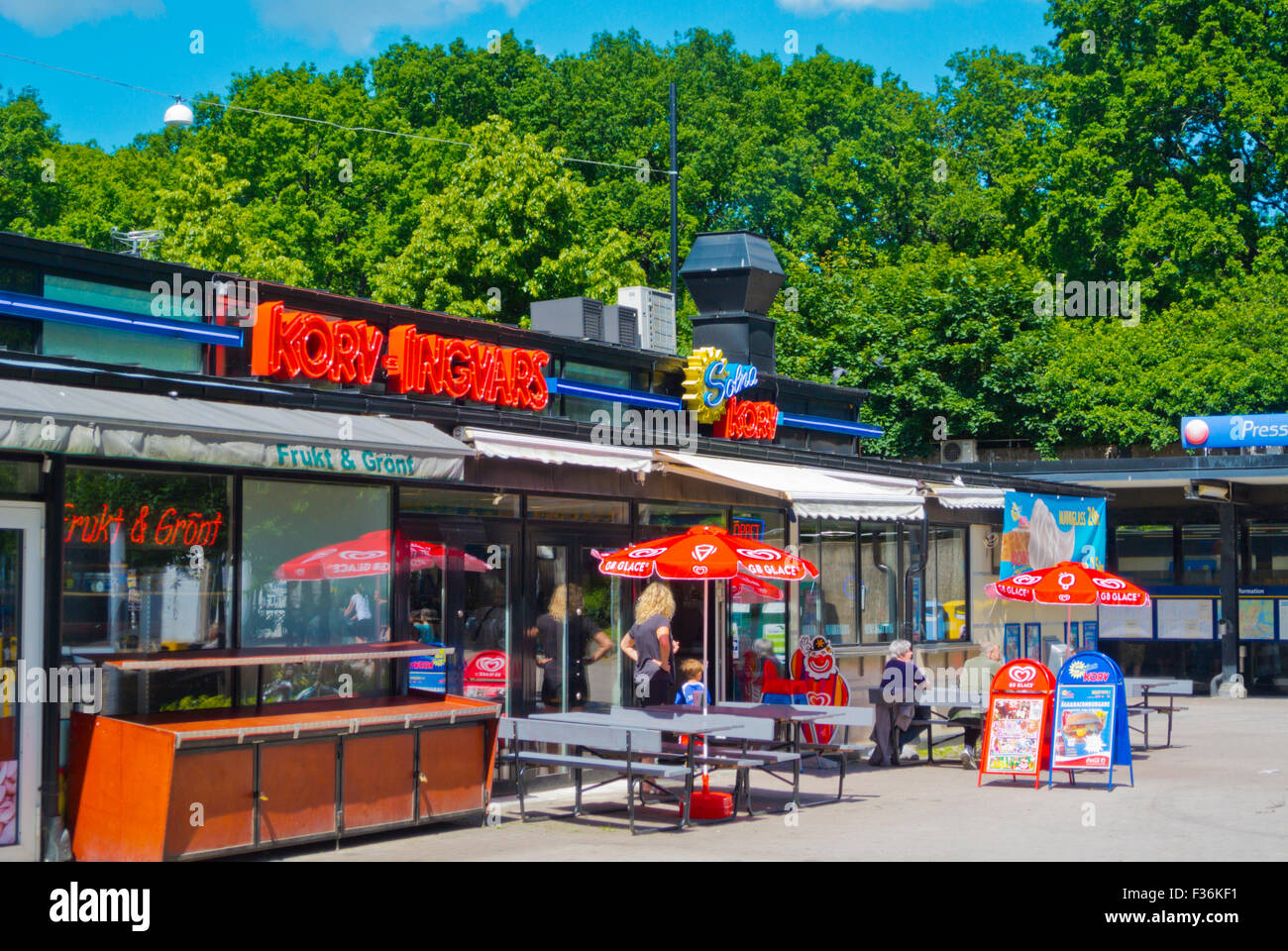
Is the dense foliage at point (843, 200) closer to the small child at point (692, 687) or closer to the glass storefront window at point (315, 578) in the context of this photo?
the small child at point (692, 687)

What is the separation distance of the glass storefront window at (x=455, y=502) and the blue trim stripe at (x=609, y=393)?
1.50 meters

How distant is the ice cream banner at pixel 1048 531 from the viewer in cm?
2067

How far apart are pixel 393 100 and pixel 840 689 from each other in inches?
1304

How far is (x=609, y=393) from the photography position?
1435 cm

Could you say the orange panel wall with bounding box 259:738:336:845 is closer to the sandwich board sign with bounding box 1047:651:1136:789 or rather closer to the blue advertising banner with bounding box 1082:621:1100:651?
the sandwich board sign with bounding box 1047:651:1136:789

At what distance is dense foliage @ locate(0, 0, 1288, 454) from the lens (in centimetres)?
3209

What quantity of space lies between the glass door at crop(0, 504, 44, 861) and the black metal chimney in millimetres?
10336

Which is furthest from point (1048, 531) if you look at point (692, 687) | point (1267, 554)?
point (692, 687)

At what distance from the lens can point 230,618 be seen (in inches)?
394

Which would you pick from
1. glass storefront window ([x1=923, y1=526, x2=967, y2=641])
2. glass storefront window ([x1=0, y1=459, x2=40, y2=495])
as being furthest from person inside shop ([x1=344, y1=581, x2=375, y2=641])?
glass storefront window ([x1=923, y1=526, x2=967, y2=641])

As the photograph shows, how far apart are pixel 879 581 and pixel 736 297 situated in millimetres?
4140

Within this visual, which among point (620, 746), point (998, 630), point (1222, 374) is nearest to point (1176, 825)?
point (620, 746)

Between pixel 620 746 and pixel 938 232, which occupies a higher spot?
pixel 938 232

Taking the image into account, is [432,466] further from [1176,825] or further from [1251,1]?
[1251,1]
